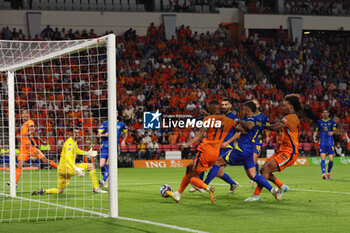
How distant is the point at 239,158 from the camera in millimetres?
12727

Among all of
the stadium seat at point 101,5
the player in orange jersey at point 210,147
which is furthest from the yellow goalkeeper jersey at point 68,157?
the stadium seat at point 101,5

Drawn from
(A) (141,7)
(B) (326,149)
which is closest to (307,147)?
(B) (326,149)

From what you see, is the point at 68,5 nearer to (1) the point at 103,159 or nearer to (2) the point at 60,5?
(2) the point at 60,5

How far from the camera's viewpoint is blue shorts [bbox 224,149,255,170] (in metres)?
12.6

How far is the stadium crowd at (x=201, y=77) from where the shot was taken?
2786 centimetres

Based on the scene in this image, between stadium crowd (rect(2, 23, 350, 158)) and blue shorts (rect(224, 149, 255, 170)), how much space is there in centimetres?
1257

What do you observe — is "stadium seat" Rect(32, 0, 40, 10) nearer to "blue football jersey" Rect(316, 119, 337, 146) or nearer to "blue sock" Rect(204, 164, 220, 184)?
"blue football jersey" Rect(316, 119, 337, 146)

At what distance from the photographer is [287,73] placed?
37094mm

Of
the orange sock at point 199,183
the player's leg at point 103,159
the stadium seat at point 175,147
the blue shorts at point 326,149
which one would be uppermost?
the orange sock at point 199,183

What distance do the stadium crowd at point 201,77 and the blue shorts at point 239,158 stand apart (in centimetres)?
1257

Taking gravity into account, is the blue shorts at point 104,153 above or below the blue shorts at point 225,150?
below

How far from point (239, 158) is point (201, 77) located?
21567mm

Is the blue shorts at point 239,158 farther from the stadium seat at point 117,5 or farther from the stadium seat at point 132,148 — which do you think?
the stadium seat at point 117,5

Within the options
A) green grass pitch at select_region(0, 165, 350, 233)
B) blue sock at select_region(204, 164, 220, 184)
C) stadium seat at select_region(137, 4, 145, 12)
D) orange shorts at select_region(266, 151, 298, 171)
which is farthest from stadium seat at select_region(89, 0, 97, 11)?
orange shorts at select_region(266, 151, 298, 171)
